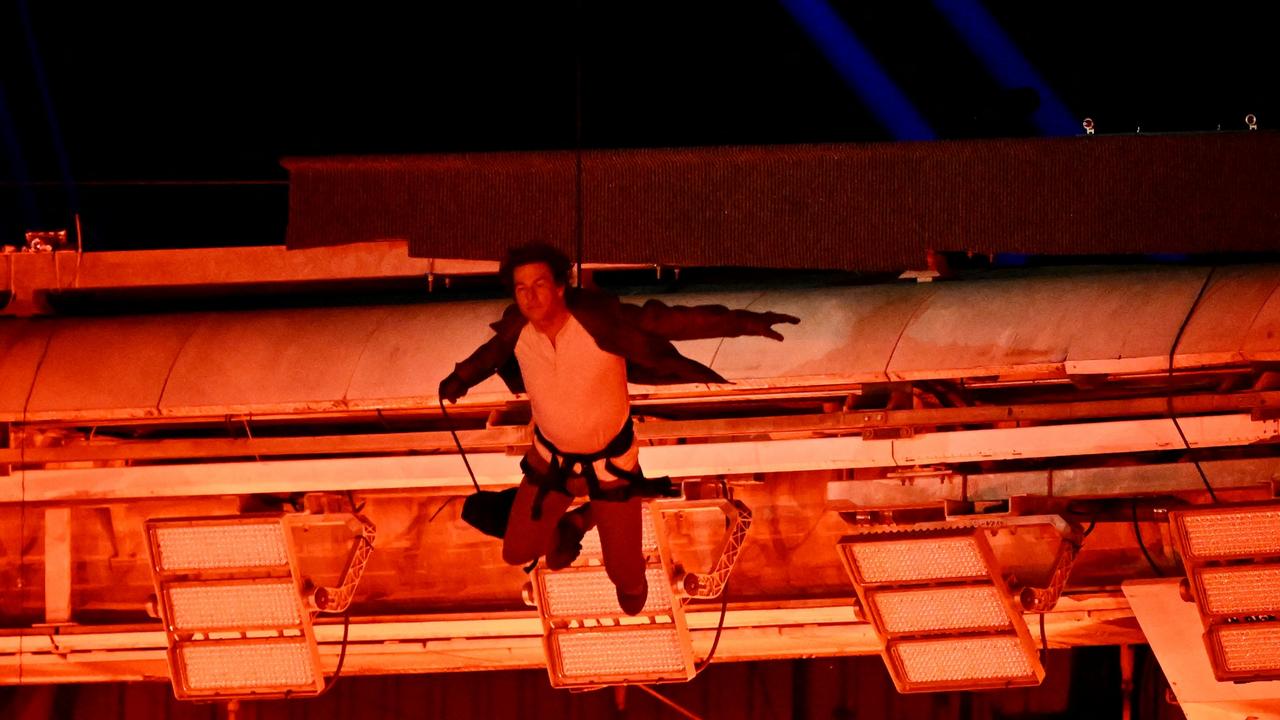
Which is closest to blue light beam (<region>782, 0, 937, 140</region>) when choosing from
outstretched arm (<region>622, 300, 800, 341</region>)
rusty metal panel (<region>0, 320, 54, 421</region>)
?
outstretched arm (<region>622, 300, 800, 341</region>)

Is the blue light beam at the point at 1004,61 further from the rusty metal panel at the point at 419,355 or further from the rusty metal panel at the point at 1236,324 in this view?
the rusty metal panel at the point at 419,355

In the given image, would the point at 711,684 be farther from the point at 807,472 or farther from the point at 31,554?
the point at 31,554

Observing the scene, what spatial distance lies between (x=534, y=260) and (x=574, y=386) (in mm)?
424

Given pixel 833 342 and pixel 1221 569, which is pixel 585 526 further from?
pixel 1221 569

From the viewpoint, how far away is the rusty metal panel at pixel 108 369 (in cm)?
479

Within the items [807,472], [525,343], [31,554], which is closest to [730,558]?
[807,472]

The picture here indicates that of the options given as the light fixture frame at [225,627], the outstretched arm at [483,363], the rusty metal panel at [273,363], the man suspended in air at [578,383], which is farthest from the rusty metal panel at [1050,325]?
the light fixture frame at [225,627]

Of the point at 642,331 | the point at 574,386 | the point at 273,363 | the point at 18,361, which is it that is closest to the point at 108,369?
the point at 18,361

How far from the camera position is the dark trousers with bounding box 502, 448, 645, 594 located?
383cm

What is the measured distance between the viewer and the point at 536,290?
3.44 meters

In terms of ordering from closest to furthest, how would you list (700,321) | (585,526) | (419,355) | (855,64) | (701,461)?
(700,321)
(585,526)
(419,355)
(701,461)
(855,64)

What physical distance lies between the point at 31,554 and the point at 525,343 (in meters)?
3.38

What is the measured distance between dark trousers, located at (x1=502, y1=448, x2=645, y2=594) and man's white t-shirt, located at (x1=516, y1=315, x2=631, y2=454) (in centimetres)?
17

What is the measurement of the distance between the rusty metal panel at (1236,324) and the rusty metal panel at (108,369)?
3.60 meters
